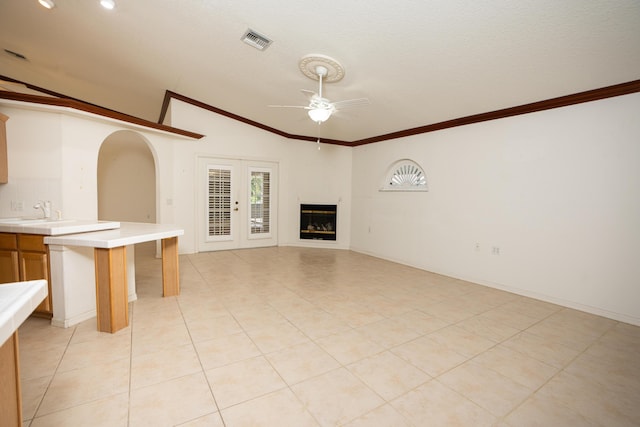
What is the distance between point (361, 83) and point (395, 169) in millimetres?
2487

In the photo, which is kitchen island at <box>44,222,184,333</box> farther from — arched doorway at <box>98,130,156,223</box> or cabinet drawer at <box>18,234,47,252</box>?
arched doorway at <box>98,130,156,223</box>

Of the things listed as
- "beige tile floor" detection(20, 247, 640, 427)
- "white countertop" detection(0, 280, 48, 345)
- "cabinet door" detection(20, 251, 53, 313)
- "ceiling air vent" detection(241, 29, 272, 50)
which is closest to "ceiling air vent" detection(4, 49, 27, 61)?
"cabinet door" detection(20, 251, 53, 313)

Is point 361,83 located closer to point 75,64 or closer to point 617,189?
point 617,189

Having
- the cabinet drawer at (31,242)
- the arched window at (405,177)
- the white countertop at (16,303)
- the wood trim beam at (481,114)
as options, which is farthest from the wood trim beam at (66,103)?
the arched window at (405,177)

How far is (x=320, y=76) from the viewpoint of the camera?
3.79 m

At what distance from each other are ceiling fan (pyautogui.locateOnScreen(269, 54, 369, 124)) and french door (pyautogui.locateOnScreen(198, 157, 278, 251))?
127 inches

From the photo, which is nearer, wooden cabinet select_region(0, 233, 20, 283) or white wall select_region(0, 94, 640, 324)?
wooden cabinet select_region(0, 233, 20, 283)

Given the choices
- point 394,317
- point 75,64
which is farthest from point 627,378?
point 75,64

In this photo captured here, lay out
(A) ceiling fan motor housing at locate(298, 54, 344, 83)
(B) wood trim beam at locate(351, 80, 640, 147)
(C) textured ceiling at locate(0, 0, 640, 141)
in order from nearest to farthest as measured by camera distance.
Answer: (C) textured ceiling at locate(0, 0, 640, 141), (B) wood trim beam at locate(351, 80, 640, 147), (A) ceiling fan motor housing at locate(298, 54, 344, 83)

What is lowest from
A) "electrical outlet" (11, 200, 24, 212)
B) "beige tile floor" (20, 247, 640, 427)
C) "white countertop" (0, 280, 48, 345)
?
"beige tile floor" (20, 247, 640, 427)

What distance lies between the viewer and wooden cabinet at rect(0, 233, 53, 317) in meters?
2.70

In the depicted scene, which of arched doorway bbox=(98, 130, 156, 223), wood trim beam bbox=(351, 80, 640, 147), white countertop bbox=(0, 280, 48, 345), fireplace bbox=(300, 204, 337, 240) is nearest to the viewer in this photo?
white countertop bbox=(0, 280, 48, 345)

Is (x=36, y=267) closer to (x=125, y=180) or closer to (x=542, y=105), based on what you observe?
(x=125, y=180)

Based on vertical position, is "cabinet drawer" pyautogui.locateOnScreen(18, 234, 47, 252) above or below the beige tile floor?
above
